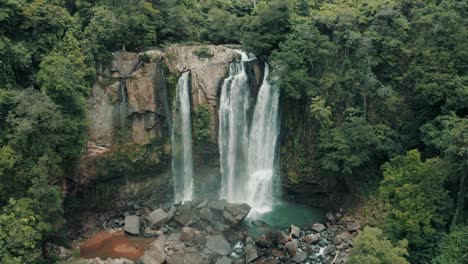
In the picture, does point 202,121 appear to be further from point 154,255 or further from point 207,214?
point 154,255

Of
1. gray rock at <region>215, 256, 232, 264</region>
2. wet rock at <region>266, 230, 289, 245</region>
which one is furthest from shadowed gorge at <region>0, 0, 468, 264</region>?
gray rock at <region>215, 256, 232, 264</region>

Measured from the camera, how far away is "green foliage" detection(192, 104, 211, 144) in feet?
85.1

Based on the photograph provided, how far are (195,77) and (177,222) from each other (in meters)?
9.09

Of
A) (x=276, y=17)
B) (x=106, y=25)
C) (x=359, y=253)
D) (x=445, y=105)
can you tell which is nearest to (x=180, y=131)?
(x=106, y=25)

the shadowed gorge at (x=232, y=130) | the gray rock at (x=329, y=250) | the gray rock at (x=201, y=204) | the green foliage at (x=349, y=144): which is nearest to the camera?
the shadowed gorge at (x=232, y=130)

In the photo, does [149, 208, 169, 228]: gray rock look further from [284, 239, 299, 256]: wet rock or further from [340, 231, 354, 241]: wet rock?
[340, 231, 354, 241]: wet rock

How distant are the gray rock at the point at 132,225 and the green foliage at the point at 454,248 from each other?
51.1 ft

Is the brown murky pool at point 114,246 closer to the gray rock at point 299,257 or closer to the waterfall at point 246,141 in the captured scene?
the waterfall at point 246,141

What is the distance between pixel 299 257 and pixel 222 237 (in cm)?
439

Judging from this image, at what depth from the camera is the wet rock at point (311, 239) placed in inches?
905

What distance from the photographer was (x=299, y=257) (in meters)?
21.6

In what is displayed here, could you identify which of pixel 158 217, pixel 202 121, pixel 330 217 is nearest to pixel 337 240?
pixel 330 217

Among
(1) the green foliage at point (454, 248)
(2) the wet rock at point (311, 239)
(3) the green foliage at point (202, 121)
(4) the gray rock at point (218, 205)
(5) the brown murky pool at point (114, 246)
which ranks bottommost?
(5) the brown murky pool at point (114, 246)

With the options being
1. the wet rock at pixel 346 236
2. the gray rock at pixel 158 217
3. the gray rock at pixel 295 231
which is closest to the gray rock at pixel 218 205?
the gray rock at pixel 158 217
